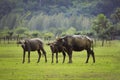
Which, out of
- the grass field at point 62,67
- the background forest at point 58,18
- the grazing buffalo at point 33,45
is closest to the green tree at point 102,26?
the background forest at point 58,18

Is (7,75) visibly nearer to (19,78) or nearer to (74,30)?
(19,78)

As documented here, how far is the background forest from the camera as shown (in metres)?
12.4

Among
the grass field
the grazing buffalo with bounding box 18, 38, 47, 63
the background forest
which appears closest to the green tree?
the background forest

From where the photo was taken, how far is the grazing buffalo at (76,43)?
12.4 m

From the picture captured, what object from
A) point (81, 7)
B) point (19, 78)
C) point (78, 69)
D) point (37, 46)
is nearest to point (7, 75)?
point (19, 78)

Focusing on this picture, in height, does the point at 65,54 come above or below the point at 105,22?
below

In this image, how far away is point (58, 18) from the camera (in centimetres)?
1265

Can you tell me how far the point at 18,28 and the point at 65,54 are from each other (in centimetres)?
141

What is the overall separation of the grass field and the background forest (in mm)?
423

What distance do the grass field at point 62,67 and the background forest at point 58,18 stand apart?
1.39ft

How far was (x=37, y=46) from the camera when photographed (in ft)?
40.9

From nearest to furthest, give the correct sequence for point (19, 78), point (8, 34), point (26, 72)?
1. point (19, 78)
2. point (26, 72)
3. point (8, 34)

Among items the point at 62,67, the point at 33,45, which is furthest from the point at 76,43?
the point at 62,67

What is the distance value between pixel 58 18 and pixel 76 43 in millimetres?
823
